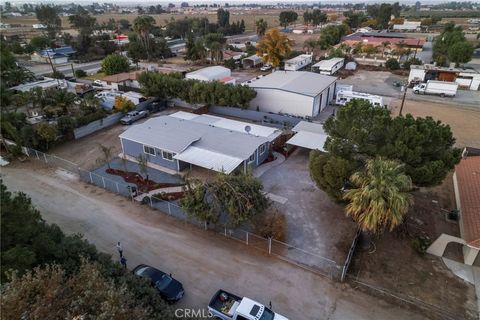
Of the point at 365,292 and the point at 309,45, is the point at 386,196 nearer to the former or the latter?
the point at 365,292

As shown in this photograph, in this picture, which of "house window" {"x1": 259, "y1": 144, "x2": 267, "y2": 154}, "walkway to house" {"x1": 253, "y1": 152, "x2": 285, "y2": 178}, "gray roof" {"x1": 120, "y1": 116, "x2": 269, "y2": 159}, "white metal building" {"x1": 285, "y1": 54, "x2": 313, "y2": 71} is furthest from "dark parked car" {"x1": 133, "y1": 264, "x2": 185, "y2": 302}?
"white metal building" {"x1": 285, "y1": 54, "x2": 313, "y2": 71}

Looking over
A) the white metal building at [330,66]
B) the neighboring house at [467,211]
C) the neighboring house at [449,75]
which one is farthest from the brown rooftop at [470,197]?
the white metal building at [330,66]

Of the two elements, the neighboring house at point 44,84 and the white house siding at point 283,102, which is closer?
the white house siding at point 283,102

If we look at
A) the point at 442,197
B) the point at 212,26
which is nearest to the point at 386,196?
the point at 442,197

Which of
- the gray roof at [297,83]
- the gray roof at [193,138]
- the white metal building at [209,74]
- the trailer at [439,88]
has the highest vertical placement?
the gray roof at [297,83]

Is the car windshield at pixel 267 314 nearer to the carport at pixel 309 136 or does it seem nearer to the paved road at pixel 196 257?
the paved road at pixel 196 257
